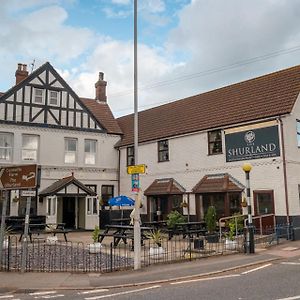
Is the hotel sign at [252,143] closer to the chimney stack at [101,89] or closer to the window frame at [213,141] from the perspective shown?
the window frame at [213,141]

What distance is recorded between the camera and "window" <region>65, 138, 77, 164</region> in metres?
29.6

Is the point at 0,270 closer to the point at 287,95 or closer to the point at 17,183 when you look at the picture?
the point at 17,183

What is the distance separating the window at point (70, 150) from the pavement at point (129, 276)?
56.4 ft

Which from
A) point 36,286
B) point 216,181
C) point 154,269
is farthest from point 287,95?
point 36,286

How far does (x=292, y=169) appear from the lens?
20.9 metres

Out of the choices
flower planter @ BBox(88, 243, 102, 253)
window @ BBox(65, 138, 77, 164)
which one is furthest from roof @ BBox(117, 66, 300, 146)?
flower planter @ BBox(88, 243, 102, 253)

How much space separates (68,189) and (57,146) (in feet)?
12.2

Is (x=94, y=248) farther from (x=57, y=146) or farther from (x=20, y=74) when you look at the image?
(x=20, y=74)

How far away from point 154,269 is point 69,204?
17.4 m

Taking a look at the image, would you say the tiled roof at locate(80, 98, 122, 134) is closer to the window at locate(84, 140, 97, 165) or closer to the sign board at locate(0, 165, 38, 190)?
the window at locate(84, 140, 97, 165)

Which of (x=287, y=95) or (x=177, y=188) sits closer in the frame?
(x=287, y=95)

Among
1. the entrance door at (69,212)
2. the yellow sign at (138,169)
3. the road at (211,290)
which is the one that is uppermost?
the yellow sign at (138,169)

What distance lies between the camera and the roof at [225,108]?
863 inches

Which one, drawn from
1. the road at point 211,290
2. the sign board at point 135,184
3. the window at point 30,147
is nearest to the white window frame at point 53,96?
the window at point 30,147
